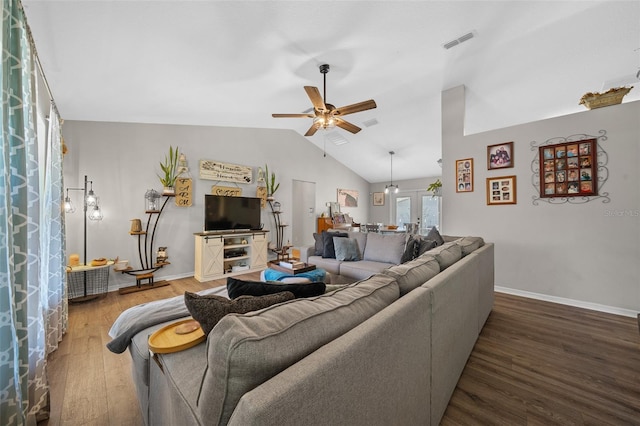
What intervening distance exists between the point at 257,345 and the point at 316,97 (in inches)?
114

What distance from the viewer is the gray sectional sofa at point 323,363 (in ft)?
1.98

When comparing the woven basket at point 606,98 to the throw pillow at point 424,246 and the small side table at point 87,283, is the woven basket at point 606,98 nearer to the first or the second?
the throw pillow at point 424,246

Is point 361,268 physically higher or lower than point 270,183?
lower

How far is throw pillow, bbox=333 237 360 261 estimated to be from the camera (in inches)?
152

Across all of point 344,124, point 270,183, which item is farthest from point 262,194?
point 344,124

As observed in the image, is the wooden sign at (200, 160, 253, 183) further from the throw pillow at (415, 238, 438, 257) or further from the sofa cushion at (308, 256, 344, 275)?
the throw pillow at (415, 238, 438, 257)

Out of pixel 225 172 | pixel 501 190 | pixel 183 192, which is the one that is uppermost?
pixel 225 172

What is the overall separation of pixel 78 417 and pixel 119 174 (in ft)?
11.8

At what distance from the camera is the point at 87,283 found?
147 inches

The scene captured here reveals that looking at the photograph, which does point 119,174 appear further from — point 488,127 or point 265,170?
point 488,127

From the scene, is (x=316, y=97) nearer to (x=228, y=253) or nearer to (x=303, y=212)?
(x=228, y=253)

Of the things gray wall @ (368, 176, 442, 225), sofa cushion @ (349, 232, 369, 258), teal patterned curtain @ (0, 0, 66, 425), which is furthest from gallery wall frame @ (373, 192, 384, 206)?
teal patterned curtain @ (0, 0, 66, 425)

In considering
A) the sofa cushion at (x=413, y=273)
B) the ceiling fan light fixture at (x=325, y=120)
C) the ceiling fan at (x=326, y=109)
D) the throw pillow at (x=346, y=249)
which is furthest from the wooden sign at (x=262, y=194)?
the sofa cushion at (x=413, y=273)

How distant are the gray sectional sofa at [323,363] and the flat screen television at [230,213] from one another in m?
3.48
